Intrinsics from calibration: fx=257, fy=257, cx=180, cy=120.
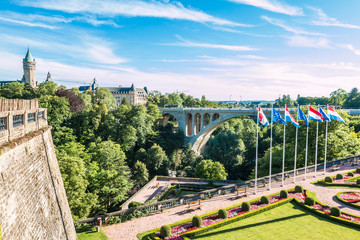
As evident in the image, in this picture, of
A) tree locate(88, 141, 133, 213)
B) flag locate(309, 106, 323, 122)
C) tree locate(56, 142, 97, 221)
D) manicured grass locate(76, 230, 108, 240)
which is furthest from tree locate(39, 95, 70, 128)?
flag locate(309, 106, 323, 122)

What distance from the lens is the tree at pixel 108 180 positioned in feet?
76.1

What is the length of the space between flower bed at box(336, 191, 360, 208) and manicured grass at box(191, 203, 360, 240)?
2980mm

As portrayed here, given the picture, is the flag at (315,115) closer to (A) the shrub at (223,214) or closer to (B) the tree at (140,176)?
(A) the shrub at (223,214)

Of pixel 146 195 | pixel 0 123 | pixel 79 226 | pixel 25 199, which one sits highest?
pixel 0 123

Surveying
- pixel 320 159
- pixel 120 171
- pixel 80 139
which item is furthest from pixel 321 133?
pixel 80 139

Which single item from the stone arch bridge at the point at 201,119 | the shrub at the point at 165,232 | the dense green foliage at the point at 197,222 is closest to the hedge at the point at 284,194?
the dense green foliage at the point at 197,222

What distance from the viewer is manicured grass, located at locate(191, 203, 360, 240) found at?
1284 centimetres

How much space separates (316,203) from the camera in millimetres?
16469

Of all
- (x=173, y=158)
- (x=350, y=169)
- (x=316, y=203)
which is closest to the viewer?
(x=316, y=203)

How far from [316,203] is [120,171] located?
1787 cm

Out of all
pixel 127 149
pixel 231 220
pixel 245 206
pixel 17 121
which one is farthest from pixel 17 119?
pixel 127 149

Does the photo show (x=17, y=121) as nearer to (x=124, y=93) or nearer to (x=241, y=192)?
(x=241, y=192)

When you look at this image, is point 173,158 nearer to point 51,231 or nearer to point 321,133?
point 321,133

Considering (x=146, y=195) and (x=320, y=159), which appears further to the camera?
(x=320, y=159)
